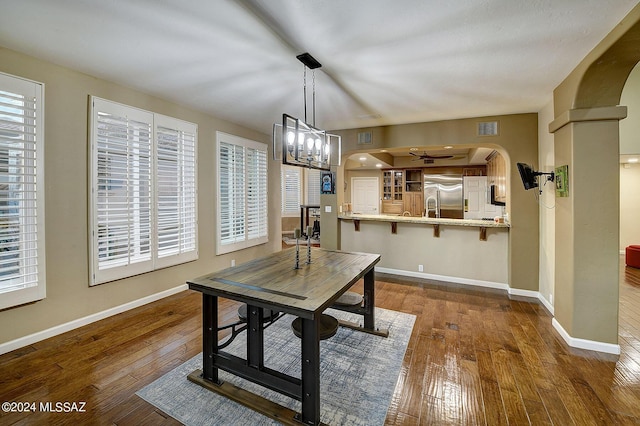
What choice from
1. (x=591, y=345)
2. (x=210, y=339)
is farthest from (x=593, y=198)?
(x=210, y=339)

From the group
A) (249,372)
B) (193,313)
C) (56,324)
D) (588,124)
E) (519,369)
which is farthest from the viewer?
(193,313)

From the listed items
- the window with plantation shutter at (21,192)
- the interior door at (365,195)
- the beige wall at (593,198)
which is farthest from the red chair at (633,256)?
the window with plantation shutter at (21,192)

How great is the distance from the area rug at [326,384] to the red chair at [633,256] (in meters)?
5.87

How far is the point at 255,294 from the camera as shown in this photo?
185 cm

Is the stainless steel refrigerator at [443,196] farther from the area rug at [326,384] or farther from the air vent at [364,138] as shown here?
the area rug at [326,384]

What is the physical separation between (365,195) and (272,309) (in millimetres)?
7806

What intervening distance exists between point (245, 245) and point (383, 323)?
288 cm

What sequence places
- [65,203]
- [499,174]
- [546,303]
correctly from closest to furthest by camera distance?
[65,203] < [546,303] < [499,174]

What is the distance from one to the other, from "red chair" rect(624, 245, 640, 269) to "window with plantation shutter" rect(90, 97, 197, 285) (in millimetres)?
8151

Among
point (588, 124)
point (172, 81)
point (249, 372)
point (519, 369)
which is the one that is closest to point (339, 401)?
point (249, 372)

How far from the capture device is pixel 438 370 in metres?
2.30

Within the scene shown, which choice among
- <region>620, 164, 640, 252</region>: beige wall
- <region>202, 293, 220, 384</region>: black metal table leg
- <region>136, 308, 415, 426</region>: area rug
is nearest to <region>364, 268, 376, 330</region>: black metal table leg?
<region>136, 308, 415, 426</region>: area rug

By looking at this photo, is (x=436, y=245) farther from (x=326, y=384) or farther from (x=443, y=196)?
(x=443, y=196)

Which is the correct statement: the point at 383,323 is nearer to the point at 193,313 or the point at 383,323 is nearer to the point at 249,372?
the point at 249,372
